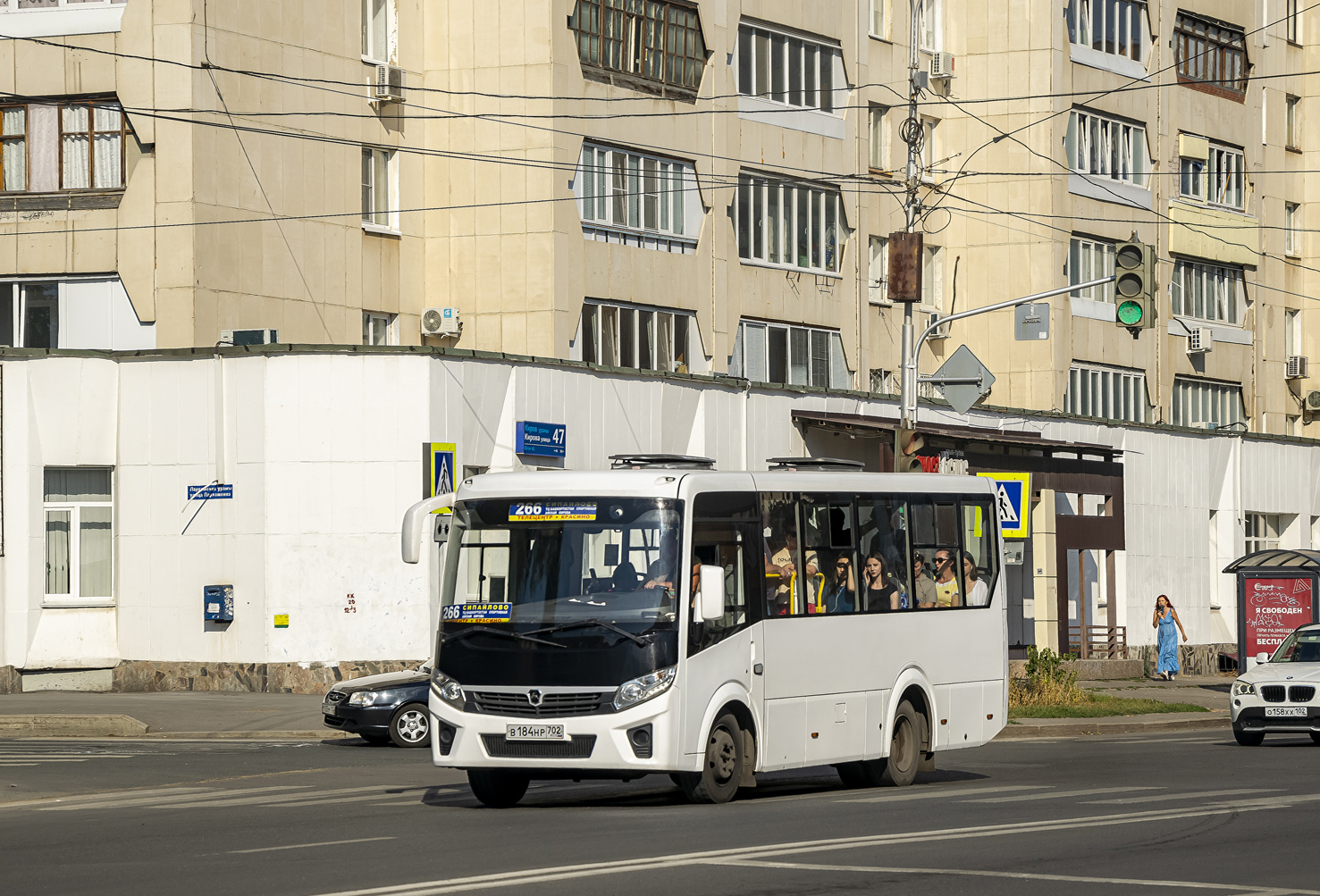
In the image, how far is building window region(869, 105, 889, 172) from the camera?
49594 millimetres

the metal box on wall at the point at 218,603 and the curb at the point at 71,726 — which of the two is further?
the metal box on wall at the point at 218,603

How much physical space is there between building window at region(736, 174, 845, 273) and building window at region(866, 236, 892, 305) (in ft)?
5.08

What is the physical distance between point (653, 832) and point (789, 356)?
3278 cm

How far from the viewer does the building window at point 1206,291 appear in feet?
190

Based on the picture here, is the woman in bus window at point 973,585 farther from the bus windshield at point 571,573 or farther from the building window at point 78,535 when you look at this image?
the building window at point 78,535

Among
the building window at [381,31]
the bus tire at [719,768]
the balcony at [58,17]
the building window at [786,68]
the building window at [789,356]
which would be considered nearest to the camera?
the bus tire at [719,768]

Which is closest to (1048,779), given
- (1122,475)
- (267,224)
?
(267,224)

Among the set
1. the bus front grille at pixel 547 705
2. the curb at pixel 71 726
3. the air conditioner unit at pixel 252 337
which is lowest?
the curb at pixel 71 726

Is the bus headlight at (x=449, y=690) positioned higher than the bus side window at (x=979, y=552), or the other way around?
the bus side window at (x=979, y=552)

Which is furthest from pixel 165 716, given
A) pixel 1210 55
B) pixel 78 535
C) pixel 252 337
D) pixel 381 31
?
pixel 1210 55

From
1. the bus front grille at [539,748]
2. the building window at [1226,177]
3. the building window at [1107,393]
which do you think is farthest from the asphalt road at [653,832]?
the building window at [1226,177]

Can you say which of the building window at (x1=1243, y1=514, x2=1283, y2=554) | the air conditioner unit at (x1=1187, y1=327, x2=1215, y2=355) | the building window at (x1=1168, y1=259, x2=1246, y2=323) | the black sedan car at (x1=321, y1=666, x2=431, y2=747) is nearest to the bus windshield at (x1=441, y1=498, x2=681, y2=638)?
the black sedan car at (x1=321, y1=666, x2=431, y2=747)

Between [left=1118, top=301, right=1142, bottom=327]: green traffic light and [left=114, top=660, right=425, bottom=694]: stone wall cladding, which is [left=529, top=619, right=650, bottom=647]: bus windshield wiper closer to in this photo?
[left=1118, top=301, right=1142, bottom=327]: green traffic light

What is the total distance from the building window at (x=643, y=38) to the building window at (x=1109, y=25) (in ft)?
45.5
